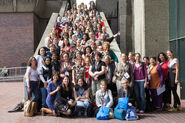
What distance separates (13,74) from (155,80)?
53.8 ft

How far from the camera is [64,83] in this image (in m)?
6.59

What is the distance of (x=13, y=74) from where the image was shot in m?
20.7

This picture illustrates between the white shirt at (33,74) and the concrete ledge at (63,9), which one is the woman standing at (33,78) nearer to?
the white shirt at (33,74)

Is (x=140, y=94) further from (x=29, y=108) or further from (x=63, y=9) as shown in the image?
(x=63, y=9)

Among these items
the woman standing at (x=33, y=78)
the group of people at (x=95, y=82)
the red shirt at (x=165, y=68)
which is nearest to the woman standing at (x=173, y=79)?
the group of people at (x=95, y=82)

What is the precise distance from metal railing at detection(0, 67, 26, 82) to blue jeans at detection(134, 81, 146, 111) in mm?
14778

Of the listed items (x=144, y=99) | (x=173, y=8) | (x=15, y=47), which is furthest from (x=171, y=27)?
(x=15, y=47)

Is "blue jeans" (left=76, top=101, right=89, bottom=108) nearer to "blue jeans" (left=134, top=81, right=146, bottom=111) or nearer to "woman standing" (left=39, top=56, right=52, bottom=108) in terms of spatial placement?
"woman standing" (left=39, top=56, right=52, bottom=108)

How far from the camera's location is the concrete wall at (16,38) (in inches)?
884

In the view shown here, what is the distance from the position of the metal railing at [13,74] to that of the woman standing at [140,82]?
582 inches

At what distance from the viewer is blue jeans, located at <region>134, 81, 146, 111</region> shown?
22.8 feet

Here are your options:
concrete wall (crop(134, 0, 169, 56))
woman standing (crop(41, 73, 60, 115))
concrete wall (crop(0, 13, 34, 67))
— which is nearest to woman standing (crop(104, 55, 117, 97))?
woman standing (crop(41, 73, 60, 115))

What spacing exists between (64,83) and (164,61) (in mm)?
3354

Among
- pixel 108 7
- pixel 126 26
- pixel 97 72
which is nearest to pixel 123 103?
pixel 97 72
